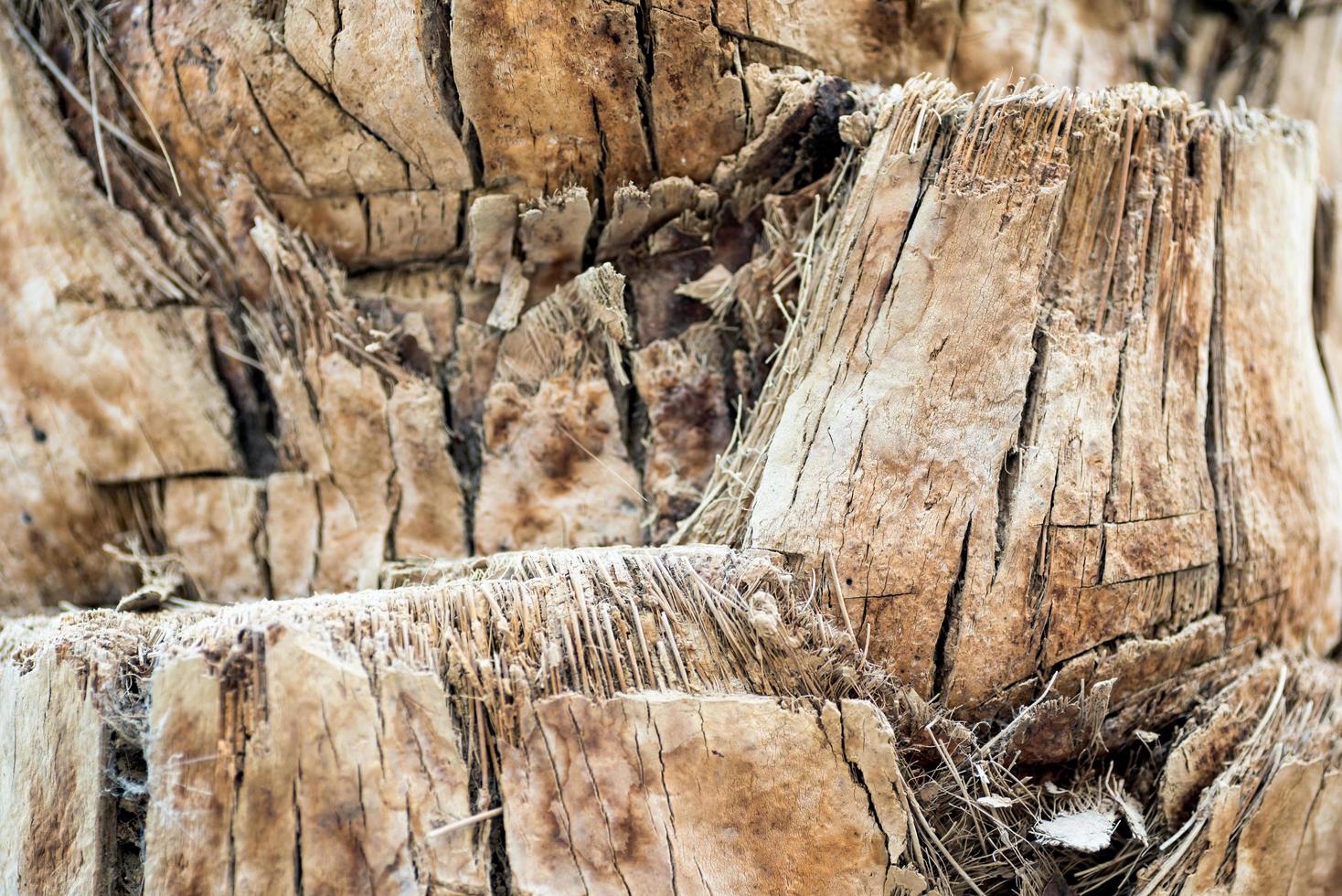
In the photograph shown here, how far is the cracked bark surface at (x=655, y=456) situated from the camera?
60.8 inches

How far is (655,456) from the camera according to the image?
2.04 m

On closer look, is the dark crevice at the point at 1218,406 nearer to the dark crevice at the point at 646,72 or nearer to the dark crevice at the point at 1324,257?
the dark crevice at the point at 1324,257

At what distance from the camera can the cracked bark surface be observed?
1544 mm

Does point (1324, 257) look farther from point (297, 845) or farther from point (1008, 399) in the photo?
point (297, 845)

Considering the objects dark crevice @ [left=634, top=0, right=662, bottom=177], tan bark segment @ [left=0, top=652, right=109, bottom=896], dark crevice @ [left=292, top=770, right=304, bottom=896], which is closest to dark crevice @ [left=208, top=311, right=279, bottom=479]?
tan bark segment @ [left=0, top=652, right=109, bottom=896]

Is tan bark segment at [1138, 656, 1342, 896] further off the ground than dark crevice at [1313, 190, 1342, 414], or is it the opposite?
dark crevice at [1313, 190, 1342, 414]

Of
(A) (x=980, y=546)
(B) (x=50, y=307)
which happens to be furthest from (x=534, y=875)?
(B) (x=50, y=307)

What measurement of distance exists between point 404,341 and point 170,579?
2.39ft

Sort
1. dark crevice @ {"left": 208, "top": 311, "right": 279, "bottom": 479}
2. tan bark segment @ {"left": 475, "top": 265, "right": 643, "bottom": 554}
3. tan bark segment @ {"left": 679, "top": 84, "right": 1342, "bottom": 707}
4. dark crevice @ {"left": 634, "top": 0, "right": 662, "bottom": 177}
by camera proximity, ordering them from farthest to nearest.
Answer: dark crevice @ {"left": 208, "top": 311, "right": 279, "bottom": 479} → tan bark segment @ {"left": 475, "top": 265, "right": 643, "bottom": 554} → dark crevice @ {"left": 634, "top": 0, "right": 662, "bottom": 177} → tan bark segment @ {"left": 679, "top": 84, "right": 1342, "bottom": 707}

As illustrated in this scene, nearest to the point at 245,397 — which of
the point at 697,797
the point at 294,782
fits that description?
the point at 294,782

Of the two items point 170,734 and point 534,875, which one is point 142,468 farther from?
point 534,875

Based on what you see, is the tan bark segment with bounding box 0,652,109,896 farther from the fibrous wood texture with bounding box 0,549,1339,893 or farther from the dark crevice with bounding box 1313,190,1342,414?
the dark crevice with bounding box 1313,190,1342,414

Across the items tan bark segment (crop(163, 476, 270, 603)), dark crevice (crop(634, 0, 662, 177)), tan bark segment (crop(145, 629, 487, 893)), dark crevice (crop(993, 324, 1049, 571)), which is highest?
dark crevice (crop(634, 0, 662, 177))

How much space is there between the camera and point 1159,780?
1833mm
